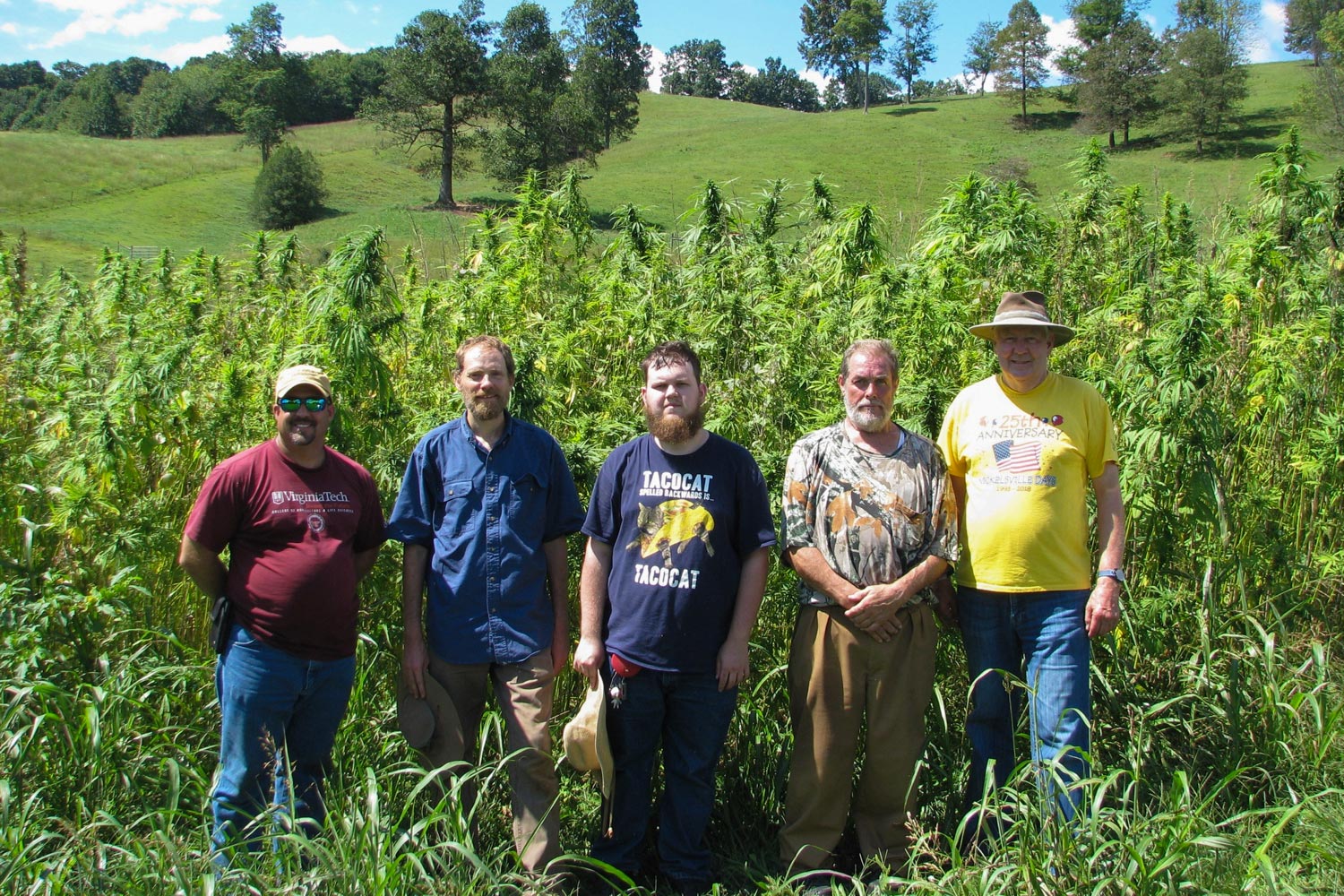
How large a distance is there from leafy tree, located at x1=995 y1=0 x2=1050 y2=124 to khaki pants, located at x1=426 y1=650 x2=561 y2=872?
6895 cm

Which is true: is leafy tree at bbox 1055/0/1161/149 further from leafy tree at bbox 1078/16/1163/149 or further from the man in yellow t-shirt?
the man in yellow t-shirt

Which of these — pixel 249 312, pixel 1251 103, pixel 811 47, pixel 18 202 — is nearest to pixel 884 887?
pixel 249 312

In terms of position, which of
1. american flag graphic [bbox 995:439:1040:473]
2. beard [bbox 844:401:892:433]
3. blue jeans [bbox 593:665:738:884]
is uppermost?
beard [bbox 844:401:892:433]

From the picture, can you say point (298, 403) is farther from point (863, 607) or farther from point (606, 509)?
point (863, 607)

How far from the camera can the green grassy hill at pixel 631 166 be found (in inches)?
1213

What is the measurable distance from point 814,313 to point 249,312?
359 cm

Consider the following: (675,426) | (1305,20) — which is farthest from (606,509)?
(1305,20)

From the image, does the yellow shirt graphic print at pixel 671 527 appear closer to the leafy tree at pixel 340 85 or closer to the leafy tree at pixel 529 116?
the leafy tree at pixel 529 116

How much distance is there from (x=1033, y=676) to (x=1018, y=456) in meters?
0.74

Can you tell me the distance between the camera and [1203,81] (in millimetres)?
42500

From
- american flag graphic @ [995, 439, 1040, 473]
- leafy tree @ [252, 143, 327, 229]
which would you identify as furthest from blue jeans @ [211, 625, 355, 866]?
leafy tree @ [252, 143, 327, 229]

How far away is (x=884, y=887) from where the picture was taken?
116 inches

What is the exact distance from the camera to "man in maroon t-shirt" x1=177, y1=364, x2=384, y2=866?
2920mm

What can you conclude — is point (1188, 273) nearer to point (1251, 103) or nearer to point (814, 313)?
point (814, 313)
